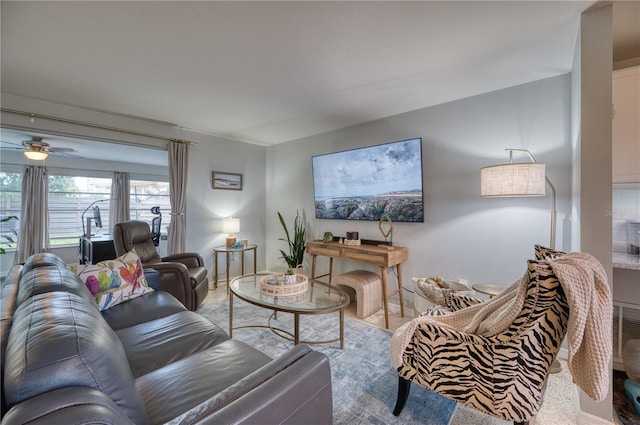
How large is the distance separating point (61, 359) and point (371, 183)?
3111 mm

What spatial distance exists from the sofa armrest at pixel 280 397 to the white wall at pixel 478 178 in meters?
2.26

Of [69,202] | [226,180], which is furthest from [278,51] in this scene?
[69,202]

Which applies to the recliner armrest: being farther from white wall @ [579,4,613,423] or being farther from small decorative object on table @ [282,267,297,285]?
white wall @ [579,4,613,423]

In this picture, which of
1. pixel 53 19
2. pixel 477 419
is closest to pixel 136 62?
pixel 53 19

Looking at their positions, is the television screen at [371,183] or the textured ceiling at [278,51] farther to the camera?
the television screen at [371,183]

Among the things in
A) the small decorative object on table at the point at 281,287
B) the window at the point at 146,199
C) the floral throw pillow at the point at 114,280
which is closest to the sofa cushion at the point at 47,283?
the floral throw pillow at the point at 114,280

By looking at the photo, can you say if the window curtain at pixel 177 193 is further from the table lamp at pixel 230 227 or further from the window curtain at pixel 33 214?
the window curtain at pixel 33 214

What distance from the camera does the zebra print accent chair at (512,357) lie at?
1148 mm

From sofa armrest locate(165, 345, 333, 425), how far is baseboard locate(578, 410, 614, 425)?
1.60 metres

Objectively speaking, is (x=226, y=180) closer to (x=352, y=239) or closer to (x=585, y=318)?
(x=352, y=239)

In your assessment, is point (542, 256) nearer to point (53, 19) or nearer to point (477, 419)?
point (477, 419)

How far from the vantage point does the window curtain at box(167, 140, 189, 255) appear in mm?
3691

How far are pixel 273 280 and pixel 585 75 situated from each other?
2619mm

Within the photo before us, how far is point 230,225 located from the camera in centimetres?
415
